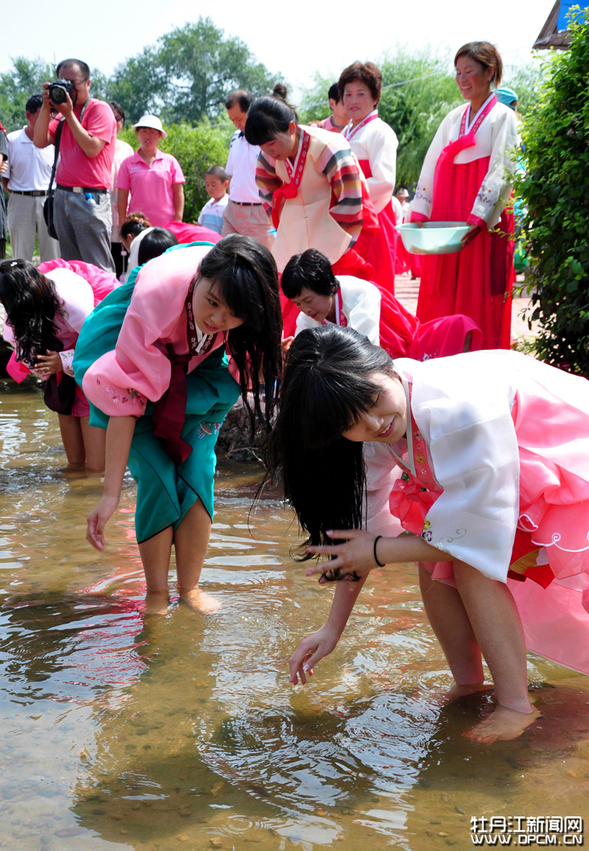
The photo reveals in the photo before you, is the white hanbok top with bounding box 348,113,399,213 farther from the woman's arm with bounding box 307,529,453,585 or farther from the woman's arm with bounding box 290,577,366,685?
the woman's arm with bounding box 307,529,453,585

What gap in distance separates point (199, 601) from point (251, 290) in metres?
1.15

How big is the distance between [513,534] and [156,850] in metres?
0.99

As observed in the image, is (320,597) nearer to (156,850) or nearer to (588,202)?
(156,850)

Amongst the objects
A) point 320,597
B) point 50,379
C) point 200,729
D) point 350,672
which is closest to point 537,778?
point 350,672

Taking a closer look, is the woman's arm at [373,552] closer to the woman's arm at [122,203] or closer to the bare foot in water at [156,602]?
the bare foot in water at [156,602]

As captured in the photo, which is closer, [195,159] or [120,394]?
[120,394]

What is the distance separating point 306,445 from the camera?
1.83 metres

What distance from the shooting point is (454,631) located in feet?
7.23

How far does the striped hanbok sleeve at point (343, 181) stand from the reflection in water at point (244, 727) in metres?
1.95

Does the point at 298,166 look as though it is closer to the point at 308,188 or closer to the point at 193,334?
the point at 308,188

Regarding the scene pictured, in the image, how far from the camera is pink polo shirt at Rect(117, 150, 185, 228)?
23.4 ft

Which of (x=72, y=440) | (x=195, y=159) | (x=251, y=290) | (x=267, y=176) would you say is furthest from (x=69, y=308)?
(x=195, y=159)

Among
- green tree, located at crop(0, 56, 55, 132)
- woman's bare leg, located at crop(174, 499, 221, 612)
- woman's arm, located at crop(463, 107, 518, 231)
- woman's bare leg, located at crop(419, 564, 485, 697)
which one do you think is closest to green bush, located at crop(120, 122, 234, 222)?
woman's arm, located at crop(463, 107, 518, 231)

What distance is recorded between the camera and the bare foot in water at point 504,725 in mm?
1990
